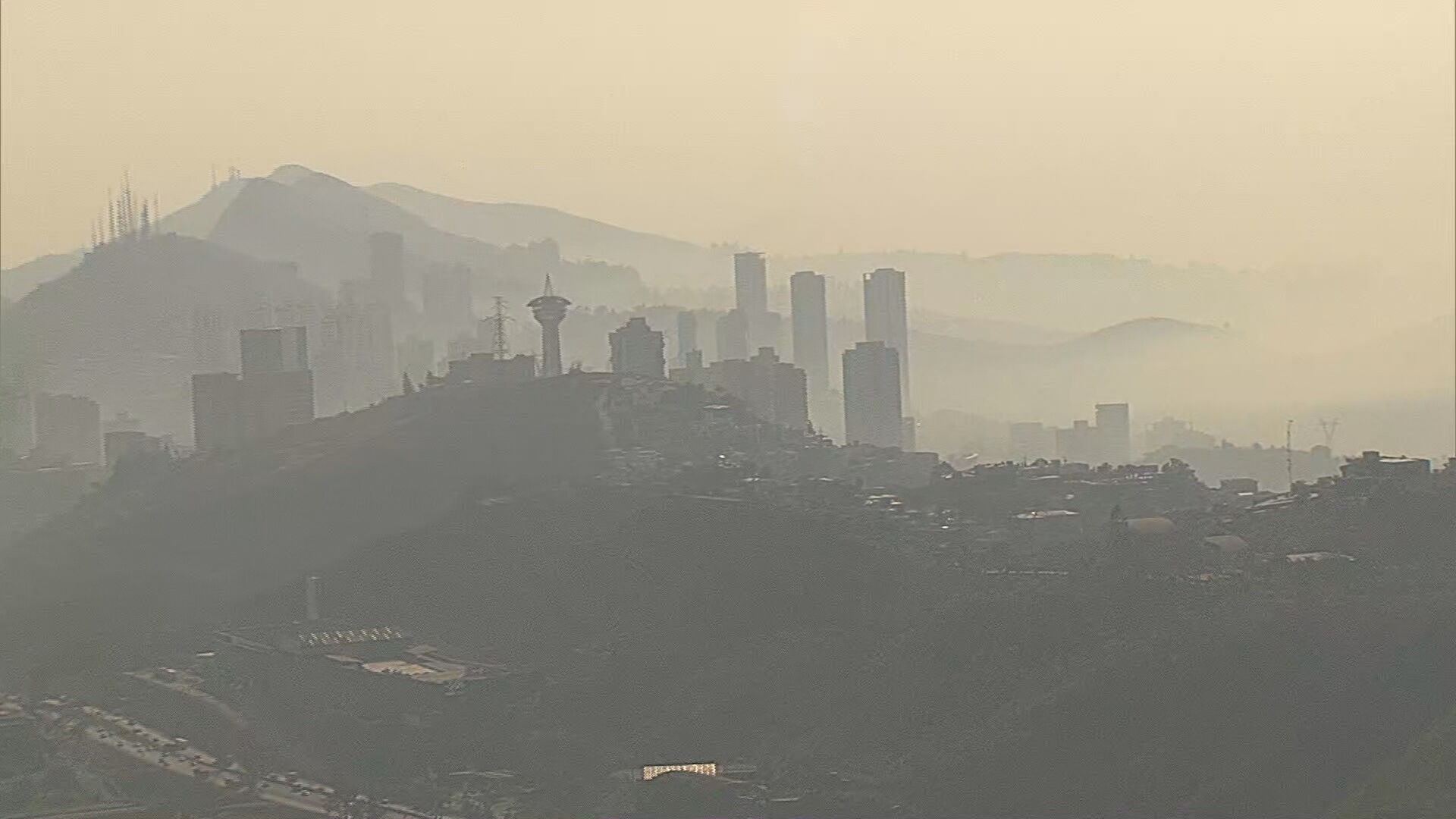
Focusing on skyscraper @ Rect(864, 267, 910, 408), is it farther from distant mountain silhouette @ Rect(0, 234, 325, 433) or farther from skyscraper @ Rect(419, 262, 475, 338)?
distant mountain silhouette @ Rect(0, 234, 325, 433)

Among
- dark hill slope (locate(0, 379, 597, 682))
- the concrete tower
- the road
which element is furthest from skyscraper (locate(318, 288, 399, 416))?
the road

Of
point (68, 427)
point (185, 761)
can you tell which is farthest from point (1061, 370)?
point (185, 761)

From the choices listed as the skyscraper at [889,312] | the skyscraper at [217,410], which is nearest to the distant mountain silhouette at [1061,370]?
the skyscraper at [889,312]

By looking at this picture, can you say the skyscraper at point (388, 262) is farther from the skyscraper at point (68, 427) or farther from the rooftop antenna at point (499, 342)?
the skyscraper at point (68, 427)

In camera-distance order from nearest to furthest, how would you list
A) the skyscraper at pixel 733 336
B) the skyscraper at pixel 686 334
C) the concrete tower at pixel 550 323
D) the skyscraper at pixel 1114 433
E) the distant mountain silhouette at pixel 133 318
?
the concrete tower at pixel 550 323 → the skyscraper at pixel 1114 433 → the skyscraper at pixel 733 336 → the skyscraper at pixel 686 334 → the distant mountain silhouette at pixel 133 318

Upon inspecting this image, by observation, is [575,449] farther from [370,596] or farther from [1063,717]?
[1063,717]

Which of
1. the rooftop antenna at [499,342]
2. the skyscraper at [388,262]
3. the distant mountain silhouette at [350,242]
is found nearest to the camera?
the rooftop antenna at [499,342]
